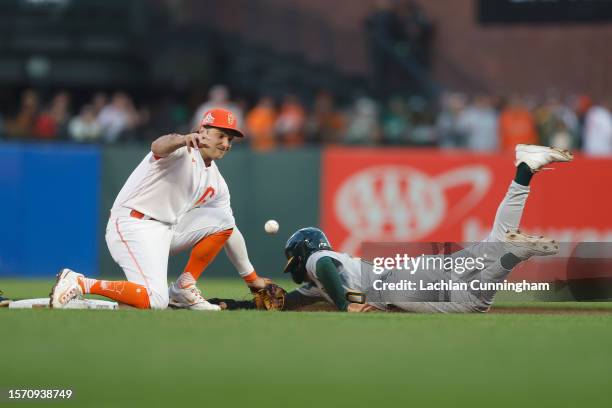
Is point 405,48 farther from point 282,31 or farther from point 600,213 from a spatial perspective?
point 600,213

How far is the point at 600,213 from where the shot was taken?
15.5m

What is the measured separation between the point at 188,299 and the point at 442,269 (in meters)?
2.06

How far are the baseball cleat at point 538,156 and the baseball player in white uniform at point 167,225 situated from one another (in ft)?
7.08

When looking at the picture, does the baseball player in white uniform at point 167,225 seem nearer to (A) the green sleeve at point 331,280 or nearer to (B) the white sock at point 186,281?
(B) the white sock at point 186,281

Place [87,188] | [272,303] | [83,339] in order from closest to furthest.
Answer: [83,339], [272,303], [87,188]

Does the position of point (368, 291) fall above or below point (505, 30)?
below

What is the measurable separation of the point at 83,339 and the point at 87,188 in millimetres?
8469

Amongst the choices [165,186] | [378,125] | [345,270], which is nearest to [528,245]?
[345,270]

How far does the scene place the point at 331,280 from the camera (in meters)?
8.82

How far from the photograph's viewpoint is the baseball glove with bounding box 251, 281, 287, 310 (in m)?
9.20

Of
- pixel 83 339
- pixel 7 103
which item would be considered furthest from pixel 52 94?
pixel 83 339

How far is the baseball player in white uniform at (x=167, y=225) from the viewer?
28.7 ft

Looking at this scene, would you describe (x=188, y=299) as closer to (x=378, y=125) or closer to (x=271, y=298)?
(x=271, y=298)

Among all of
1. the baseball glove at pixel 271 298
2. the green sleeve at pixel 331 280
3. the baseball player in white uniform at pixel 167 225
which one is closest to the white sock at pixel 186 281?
the baseball player in white uniform at pixel 167 225
